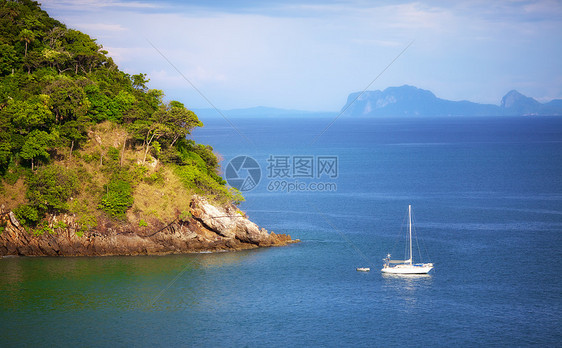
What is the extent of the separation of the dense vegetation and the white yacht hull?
56.2 feet

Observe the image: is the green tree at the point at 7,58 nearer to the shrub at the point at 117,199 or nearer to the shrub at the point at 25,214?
the shrub at the point at 25,214

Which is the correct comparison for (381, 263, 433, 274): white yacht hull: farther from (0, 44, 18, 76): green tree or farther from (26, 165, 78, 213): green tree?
(0, 44, 18, 76): green tree

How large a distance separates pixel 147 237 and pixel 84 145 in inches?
447

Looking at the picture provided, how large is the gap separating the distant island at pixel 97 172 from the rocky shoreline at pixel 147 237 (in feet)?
0.28

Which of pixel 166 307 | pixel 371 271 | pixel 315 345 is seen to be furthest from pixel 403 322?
pixel 166 307

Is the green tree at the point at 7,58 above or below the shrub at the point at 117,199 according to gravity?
above

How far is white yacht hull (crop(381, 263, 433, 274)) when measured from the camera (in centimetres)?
4459

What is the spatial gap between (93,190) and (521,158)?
92.5 metres

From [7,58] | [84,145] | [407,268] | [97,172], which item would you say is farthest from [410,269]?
[7,58]

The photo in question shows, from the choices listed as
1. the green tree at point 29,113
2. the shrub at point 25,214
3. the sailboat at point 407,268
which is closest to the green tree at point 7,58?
the green tree at point 29,113

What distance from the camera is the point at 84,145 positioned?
177ft

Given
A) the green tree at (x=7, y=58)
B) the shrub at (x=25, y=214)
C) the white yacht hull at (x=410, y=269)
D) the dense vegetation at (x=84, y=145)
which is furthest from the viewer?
the green tree at (x=7, y=58)

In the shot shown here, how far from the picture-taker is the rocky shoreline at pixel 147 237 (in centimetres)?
4819

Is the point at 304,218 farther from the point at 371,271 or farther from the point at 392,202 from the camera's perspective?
the point at 371,271
